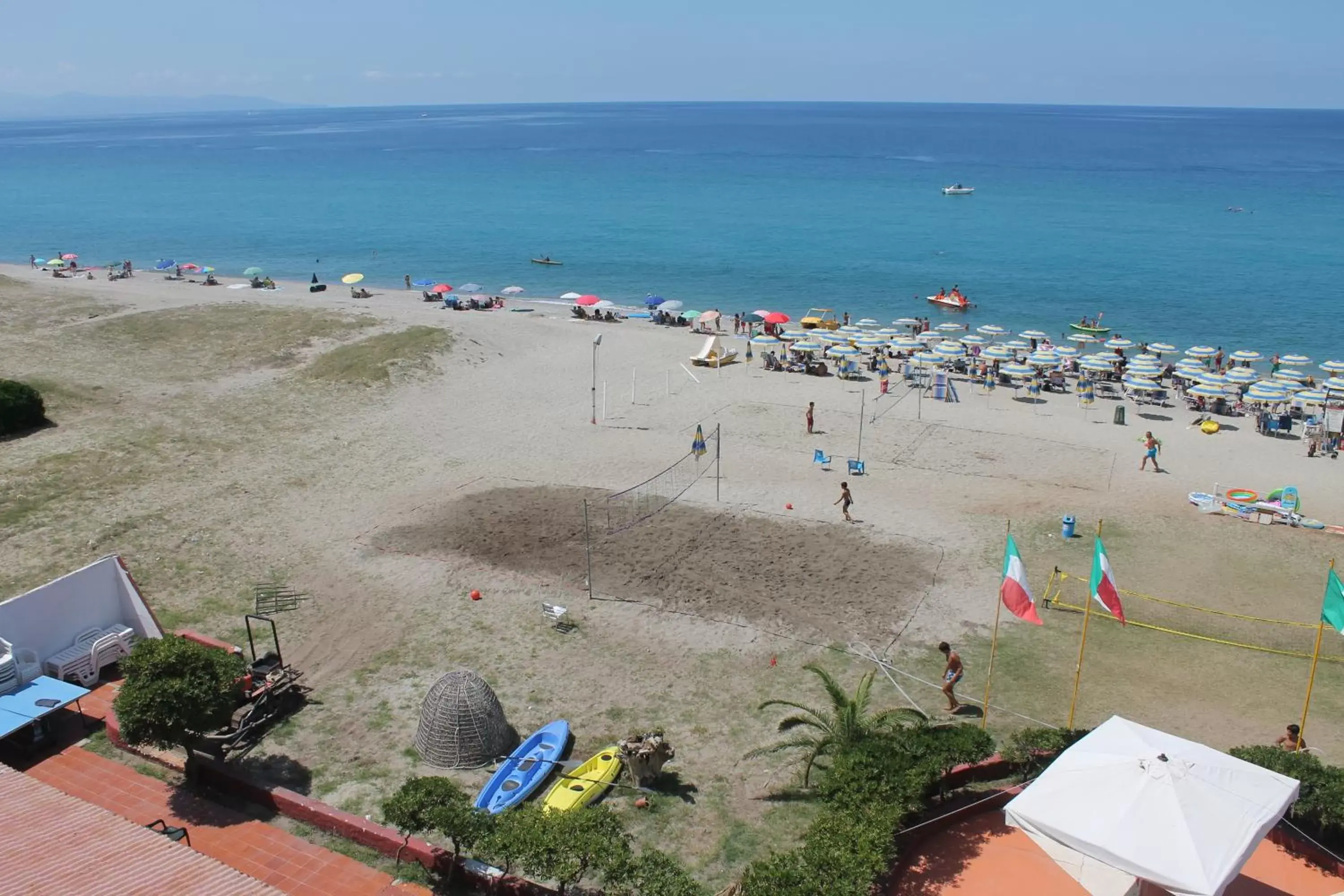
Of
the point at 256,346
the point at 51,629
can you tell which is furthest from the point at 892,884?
the point at 256,346

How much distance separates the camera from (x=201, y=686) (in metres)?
11.3

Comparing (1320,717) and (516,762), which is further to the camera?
(1320,717)

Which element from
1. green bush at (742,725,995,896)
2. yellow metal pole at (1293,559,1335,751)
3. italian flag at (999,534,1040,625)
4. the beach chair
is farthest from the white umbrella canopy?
the beach chair

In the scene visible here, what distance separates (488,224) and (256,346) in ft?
166

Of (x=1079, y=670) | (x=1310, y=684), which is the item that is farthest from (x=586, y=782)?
(x=1310, y=684)

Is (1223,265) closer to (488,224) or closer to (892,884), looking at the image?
(488,224)

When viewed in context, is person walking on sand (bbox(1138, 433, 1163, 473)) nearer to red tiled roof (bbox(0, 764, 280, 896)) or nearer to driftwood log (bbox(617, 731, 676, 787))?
driftwood log (bbox(617, 731, 676, 787))

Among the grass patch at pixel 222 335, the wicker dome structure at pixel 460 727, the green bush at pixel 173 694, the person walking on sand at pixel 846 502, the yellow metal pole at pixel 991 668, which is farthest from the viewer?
the grass patch at pixel 222 335

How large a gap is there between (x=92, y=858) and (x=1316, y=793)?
1185 centimetres

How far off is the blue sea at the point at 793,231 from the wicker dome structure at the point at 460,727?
39285 millimetres

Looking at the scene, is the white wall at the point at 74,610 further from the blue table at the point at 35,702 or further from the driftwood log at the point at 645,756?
the driftwood log at the point at 645,756

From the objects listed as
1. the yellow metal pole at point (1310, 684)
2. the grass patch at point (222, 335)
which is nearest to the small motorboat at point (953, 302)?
the grass patch at point (222, 335)

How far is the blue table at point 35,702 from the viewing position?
12.0 m

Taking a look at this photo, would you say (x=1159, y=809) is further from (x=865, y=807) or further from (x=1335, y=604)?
(x=1335, y=604)
